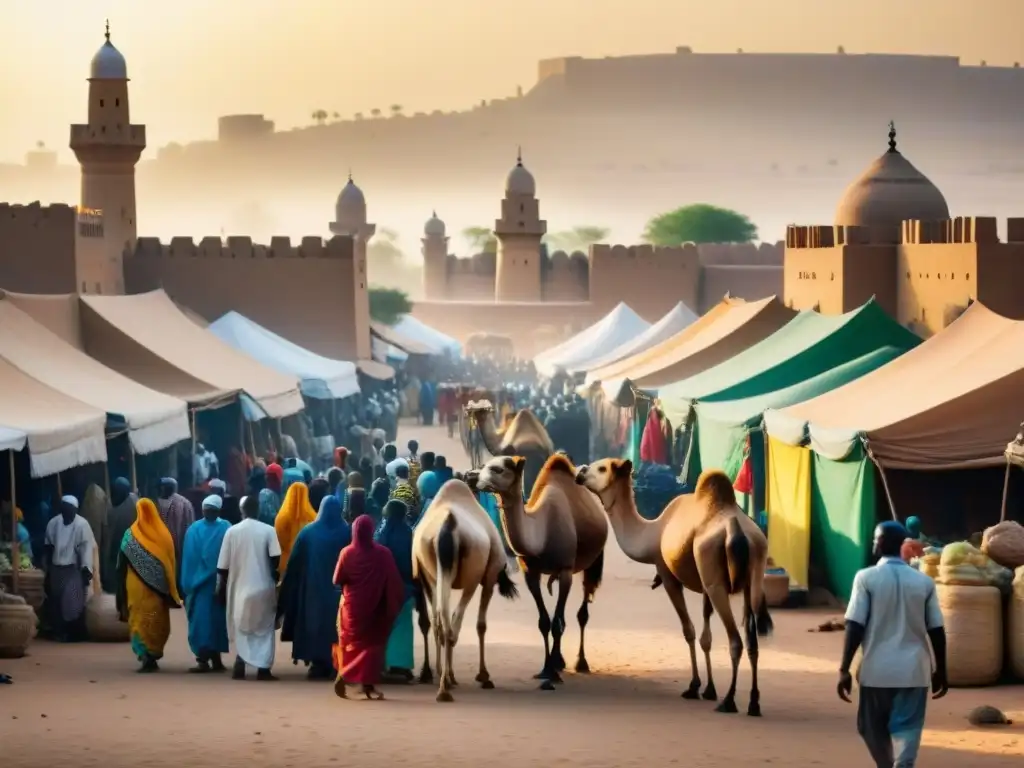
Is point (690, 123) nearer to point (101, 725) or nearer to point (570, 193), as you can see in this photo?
point (570, 193)

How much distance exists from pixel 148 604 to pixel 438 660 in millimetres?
1826

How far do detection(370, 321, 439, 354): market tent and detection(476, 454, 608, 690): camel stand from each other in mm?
28715

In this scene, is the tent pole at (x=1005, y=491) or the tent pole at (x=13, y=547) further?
the tent pole at (x=13, y=547)

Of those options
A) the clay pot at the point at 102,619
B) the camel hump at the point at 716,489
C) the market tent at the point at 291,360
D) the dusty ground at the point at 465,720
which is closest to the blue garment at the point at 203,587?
the dusty ground at the point at 465,720

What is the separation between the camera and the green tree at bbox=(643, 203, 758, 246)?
84500 millimetres

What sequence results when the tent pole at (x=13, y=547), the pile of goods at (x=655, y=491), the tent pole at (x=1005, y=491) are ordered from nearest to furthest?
the tent pole at (x=1005, y=491), the tent pole at (x=13, y=547), the pile of goods at (x=655, y=491)

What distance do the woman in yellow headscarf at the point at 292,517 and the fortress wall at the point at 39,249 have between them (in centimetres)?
1784

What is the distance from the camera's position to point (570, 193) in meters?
191

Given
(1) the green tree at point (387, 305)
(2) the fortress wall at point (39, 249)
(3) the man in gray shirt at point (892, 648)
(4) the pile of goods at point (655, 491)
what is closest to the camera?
(3) the man in gray shirt at point (892, 648)

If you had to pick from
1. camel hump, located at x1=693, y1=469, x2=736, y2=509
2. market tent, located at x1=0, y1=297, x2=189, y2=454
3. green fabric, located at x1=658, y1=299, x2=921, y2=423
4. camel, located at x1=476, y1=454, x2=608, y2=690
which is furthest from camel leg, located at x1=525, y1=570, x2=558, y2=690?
green fabric, located at x1=658, y1=299, x2=921, y2=423

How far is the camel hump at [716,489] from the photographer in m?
10.5

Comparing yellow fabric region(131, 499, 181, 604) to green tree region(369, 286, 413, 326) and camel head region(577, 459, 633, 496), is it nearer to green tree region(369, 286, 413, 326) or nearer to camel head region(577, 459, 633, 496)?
camel head region(577, 459, 633, 496)

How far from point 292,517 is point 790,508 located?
191 inches

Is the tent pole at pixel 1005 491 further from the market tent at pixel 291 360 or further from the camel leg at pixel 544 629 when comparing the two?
the market tent at pixel 291 360
